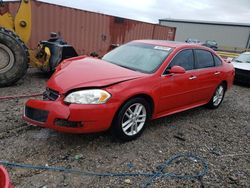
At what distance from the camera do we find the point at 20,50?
6.15m

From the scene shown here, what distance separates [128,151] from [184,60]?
7.00ft

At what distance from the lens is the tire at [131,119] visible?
3.60m

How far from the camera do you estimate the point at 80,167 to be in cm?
315

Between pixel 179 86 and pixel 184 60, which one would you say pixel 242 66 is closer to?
pixel 184 60

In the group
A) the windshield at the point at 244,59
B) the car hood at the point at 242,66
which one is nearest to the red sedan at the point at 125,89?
the car hood at the point at 242,66

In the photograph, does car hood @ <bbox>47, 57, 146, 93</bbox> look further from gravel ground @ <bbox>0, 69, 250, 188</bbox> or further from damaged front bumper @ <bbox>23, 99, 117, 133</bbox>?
gravel ground @ <bbox>0, 69, 250, 188</bbox>

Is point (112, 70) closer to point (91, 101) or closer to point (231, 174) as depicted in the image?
point (91, 101)

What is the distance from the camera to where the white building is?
4766 centimetres

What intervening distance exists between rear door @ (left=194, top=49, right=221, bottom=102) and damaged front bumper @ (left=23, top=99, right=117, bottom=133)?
2417mm

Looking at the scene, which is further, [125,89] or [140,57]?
[140,57]

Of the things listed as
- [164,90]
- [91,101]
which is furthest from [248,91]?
[91,101]

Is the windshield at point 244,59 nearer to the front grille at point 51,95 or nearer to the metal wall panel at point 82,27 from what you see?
the metal wall panel at point 82,27

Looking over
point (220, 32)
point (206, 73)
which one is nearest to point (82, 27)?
point (206, 73)

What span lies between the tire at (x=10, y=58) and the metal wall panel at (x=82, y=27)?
1.84 meters
